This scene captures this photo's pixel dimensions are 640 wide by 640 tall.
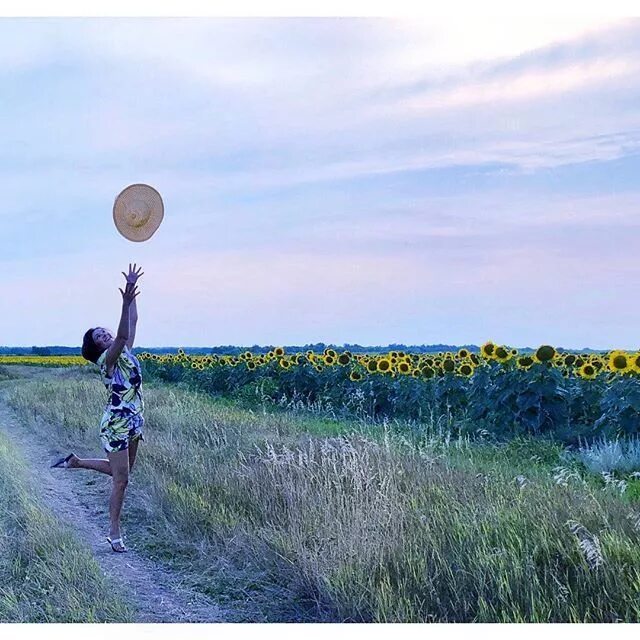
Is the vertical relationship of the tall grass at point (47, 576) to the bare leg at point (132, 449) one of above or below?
below

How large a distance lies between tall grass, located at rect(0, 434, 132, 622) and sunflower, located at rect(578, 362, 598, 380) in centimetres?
460

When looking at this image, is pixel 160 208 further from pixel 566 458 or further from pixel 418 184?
pixel 566 458

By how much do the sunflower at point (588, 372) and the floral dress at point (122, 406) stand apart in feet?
13.6

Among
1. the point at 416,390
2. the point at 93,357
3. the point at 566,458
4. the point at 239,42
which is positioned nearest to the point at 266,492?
the point at 93,357

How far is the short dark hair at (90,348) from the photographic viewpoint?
5.34 m

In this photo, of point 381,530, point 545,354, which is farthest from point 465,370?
point 381,530

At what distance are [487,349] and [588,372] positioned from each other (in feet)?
5.57

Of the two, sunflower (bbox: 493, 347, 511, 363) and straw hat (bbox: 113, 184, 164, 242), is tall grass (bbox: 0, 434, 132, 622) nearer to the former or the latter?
straw hat (bbox: 113, 184, 164, 242)

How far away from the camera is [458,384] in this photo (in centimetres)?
923

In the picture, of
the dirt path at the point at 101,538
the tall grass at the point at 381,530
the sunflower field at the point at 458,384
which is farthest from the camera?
the sunflower field at the point at 458,384

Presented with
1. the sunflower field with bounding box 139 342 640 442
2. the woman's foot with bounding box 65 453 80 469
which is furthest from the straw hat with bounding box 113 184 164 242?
the woman's foot with bounding box 65 453 80 469

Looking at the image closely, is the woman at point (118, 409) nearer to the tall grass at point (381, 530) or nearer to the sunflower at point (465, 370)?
the tall grass at point (381, 530)

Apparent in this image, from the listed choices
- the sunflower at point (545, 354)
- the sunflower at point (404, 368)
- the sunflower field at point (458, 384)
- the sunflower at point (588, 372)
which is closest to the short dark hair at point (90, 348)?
the sunflower field at point (458, 384)
